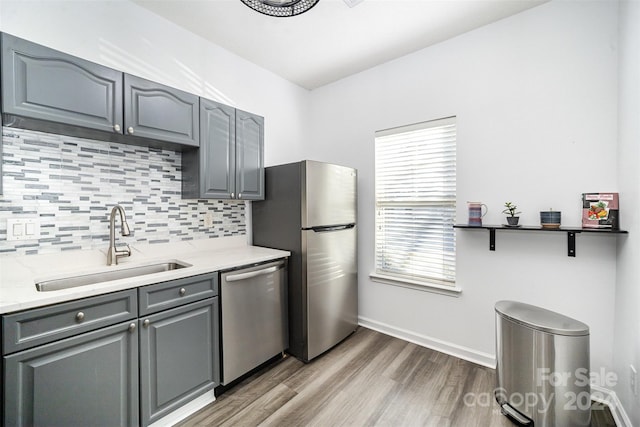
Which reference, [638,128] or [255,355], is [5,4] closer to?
[255,355]

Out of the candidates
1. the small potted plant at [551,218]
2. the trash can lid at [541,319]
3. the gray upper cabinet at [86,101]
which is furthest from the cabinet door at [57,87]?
the small potted plant at [551,218]

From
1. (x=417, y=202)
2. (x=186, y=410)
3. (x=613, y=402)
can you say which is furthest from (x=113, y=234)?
(x=613, y=402)

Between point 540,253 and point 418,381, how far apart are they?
1286 mm

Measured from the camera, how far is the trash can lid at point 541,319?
4.76ft

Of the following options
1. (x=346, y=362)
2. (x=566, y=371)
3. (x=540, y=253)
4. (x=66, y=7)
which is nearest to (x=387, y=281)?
(x=346, y=362)

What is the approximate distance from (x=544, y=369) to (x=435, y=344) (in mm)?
1013

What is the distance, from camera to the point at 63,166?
5.48ft

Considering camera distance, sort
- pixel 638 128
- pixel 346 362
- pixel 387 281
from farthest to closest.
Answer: pixel 387 281 → pixel 346 362 → pixel 638 128

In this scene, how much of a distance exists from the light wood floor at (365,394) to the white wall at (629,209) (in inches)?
14.3

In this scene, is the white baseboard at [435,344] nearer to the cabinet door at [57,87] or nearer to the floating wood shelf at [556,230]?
the floating wood shelf at [556,230]

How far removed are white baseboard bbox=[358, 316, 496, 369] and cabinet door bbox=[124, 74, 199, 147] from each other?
2.39 metres

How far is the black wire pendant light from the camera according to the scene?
143cm

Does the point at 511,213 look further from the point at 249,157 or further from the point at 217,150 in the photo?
the point at 217,150

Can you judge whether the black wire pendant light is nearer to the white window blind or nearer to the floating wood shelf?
the white window blind
